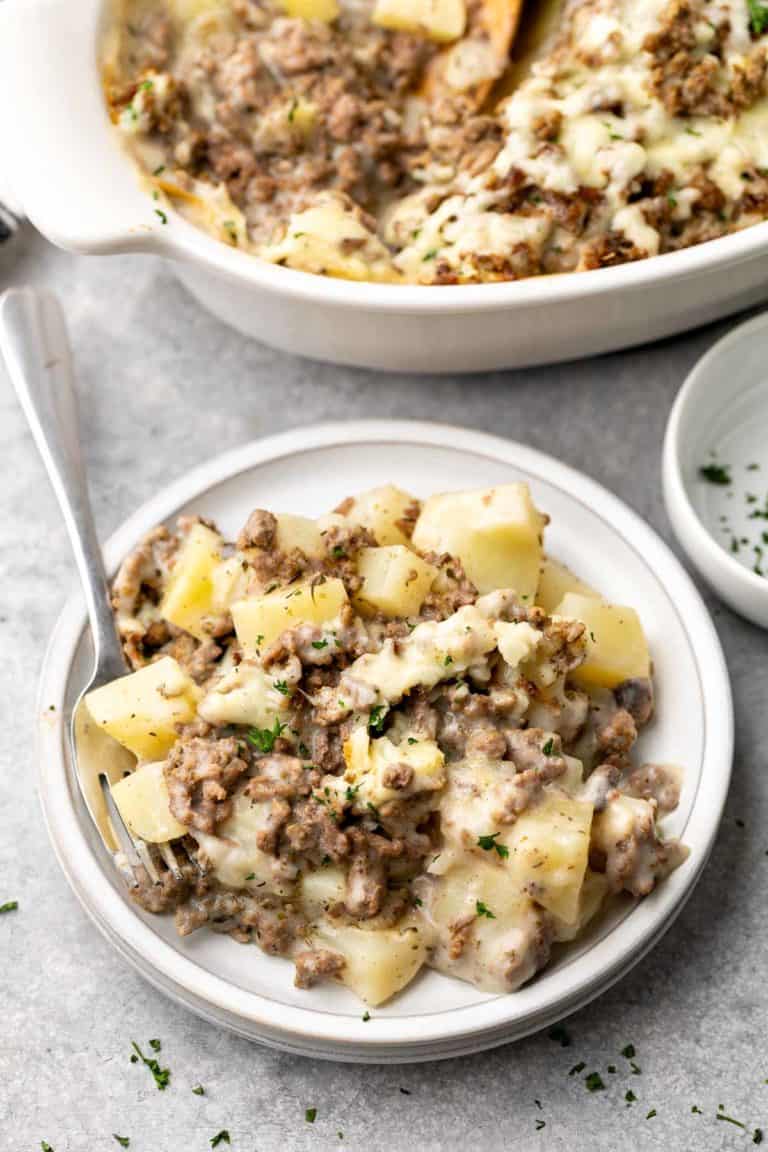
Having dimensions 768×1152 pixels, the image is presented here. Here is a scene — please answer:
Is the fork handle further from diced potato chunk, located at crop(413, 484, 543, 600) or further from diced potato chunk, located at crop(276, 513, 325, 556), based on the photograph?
diced potato chunk, located at crop(413, 484, 543, 600)

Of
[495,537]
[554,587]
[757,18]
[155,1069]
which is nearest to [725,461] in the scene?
[554,587]

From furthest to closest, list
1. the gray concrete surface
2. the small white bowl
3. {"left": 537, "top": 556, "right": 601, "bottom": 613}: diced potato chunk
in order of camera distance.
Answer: the small white bowl → {"left": 537, "top": 556, "right": 601, "bottom": 613}: diced potato chunk → the gray concrete surface

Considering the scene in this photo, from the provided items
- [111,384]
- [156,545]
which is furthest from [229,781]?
[111,384]

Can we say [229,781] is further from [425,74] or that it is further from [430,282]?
[425,74]

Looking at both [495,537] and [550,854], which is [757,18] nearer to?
[495,537]

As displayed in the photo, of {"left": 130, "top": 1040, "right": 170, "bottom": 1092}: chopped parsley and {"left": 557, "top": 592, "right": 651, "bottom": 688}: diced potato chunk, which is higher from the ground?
{"left": 557, "top": 592, "right": 651, "bottom": 688}: diced potato chunk

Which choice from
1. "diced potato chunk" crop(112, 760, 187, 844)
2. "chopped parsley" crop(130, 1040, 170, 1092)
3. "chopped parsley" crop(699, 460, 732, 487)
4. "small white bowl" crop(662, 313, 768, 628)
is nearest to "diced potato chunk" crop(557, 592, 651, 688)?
"small white bowl" crop(662, 313, 768, 628)

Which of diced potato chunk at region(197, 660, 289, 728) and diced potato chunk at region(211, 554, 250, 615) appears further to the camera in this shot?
diced potato chunk at region(211, 554, 250, 615)

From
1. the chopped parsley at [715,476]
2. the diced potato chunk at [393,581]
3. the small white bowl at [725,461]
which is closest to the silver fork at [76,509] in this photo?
the diced potato chunk at [393,581]
